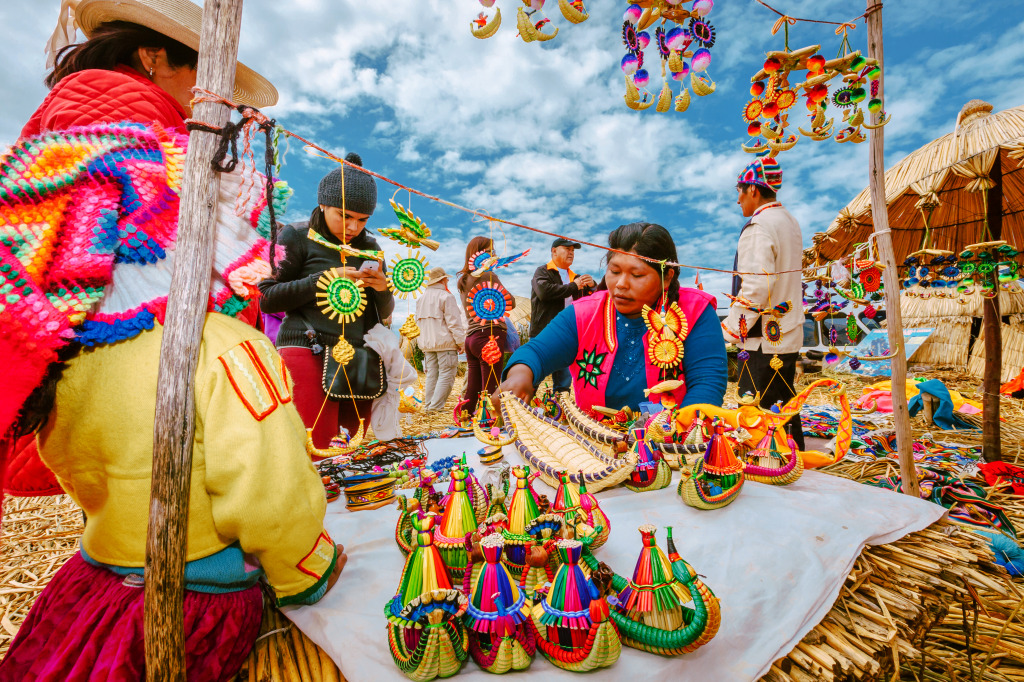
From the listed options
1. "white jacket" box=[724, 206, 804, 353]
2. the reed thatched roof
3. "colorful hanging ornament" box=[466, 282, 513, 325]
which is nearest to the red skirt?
"colorful hanging ornament" box=[466, 282, 513, 325]

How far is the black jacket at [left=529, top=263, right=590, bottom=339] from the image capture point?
4.38 metres

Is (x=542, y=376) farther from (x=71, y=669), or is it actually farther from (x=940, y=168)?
(x=940, y=168)

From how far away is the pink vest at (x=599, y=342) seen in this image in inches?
101

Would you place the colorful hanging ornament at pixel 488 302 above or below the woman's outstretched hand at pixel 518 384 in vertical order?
above

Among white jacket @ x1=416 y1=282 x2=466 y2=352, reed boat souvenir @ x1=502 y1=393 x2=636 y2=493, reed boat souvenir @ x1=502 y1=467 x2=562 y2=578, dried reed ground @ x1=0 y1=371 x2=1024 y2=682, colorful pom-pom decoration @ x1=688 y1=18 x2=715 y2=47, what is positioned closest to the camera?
dried reed ground @ x1=0 y1=371 x2=1024 y2=682

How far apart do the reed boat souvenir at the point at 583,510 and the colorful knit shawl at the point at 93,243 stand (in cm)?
101

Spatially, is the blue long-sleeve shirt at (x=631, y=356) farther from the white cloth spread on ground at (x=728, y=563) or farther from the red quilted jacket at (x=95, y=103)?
the red quilted jacket at (x=95, y=103)

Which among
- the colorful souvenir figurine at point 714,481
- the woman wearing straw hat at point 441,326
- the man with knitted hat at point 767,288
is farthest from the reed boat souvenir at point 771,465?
the woman wearing straw hat at point 441,326

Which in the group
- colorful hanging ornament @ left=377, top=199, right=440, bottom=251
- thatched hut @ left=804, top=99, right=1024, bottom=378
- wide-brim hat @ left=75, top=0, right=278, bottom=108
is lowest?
Answer: colorful hanging ornament @ left=377, top=199, right=440, bottom=251

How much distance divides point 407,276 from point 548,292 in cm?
265

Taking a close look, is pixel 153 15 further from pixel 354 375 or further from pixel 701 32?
pixel 701 32

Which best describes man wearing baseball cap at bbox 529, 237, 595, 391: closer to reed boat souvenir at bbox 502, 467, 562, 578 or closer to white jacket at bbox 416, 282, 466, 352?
white jacket at bbox 416, 282, 466, 352

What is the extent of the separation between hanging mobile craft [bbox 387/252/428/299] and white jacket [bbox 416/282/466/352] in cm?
409

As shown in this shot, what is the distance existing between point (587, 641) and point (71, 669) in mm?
1027
